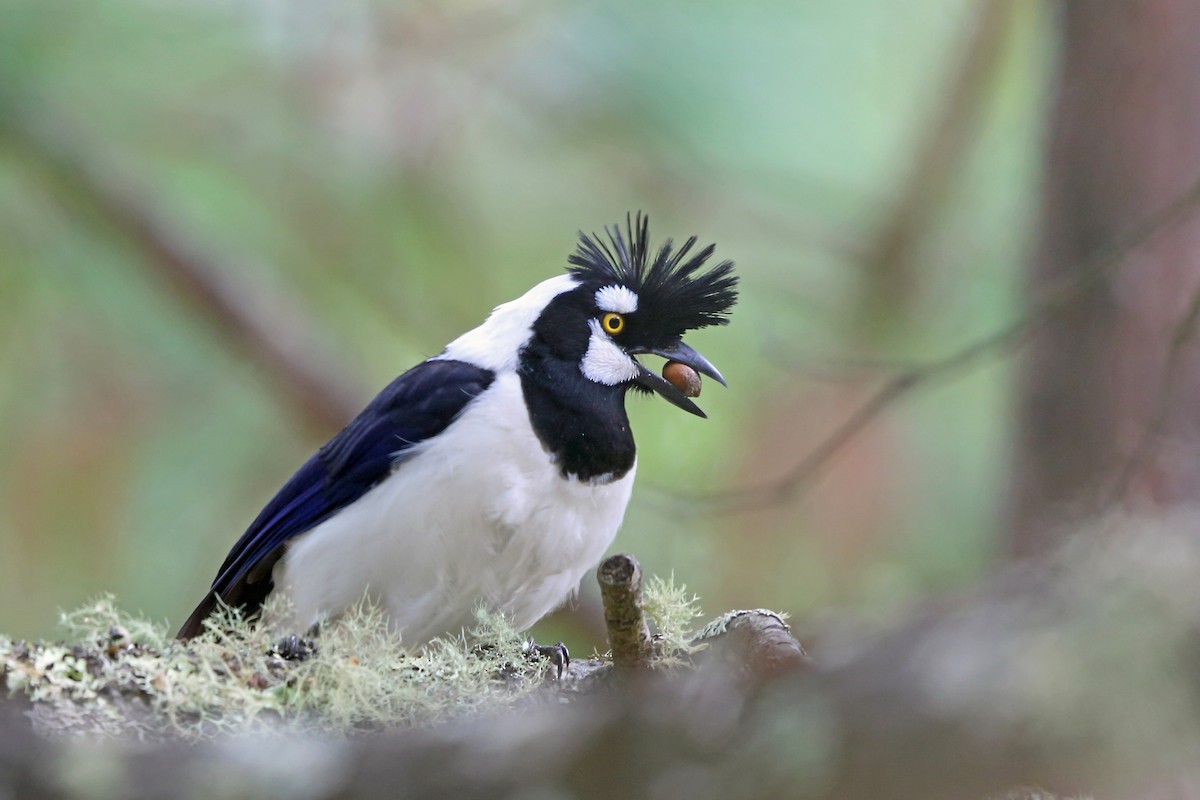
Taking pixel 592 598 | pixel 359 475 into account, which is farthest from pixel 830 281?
pixel 359 475

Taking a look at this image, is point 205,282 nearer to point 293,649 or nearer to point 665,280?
point 665,280

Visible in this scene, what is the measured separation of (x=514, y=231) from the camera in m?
5.53

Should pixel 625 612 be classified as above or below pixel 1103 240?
below

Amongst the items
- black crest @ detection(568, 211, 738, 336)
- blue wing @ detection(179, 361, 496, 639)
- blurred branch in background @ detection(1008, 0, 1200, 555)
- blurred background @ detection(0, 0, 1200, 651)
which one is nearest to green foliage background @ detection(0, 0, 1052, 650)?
blurred background @ detection(0, 0, 1200, 651)

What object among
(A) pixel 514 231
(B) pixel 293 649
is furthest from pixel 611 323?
(A) pixel 514 231

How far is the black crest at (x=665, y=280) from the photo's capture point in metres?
3.01

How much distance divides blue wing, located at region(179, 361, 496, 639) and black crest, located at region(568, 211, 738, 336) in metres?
0.38

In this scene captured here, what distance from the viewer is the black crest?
3008 millimetres

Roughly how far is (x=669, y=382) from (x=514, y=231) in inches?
105

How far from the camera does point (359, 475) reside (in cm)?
293

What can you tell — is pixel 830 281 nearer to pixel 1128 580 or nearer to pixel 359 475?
pixel 359 475

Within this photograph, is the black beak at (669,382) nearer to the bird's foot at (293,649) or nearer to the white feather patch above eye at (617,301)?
the white feather patch above eye at (617,301)

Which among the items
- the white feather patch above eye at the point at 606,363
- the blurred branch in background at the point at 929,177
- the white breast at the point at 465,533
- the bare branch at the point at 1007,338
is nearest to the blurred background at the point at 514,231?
the blurred branch in background at the point at 929,177

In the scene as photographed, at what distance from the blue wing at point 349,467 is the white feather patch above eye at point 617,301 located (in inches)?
11.8
